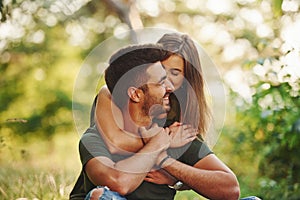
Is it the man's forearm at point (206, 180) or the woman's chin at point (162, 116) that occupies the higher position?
the woman's chin at point (162, 116)

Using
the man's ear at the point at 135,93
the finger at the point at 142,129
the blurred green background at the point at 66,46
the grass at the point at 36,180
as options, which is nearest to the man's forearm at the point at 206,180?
the finger at the point at 142,129

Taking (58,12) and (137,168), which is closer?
(137,168)

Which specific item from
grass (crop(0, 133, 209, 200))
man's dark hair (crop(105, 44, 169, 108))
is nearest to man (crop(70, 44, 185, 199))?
man's dark hair (crop(105, 44, 169, 108))

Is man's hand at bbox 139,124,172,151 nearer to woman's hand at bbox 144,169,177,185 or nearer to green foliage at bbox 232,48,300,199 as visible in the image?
woman's hand at bbox 144,169,177,185

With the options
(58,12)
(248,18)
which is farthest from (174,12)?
(58,12)

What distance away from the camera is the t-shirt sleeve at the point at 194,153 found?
85.5 inches

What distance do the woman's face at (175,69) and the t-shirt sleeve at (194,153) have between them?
0.73 ft

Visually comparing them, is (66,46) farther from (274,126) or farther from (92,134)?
(92,134)

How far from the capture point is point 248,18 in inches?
289

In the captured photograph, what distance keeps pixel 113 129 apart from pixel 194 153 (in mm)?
309

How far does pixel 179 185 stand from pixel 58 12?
4921 mm

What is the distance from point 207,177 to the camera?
6.98 feet

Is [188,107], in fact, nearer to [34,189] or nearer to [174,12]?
[34,189]

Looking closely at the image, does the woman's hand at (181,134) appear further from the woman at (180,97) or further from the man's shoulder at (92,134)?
the man's shoulder at (92,134)
